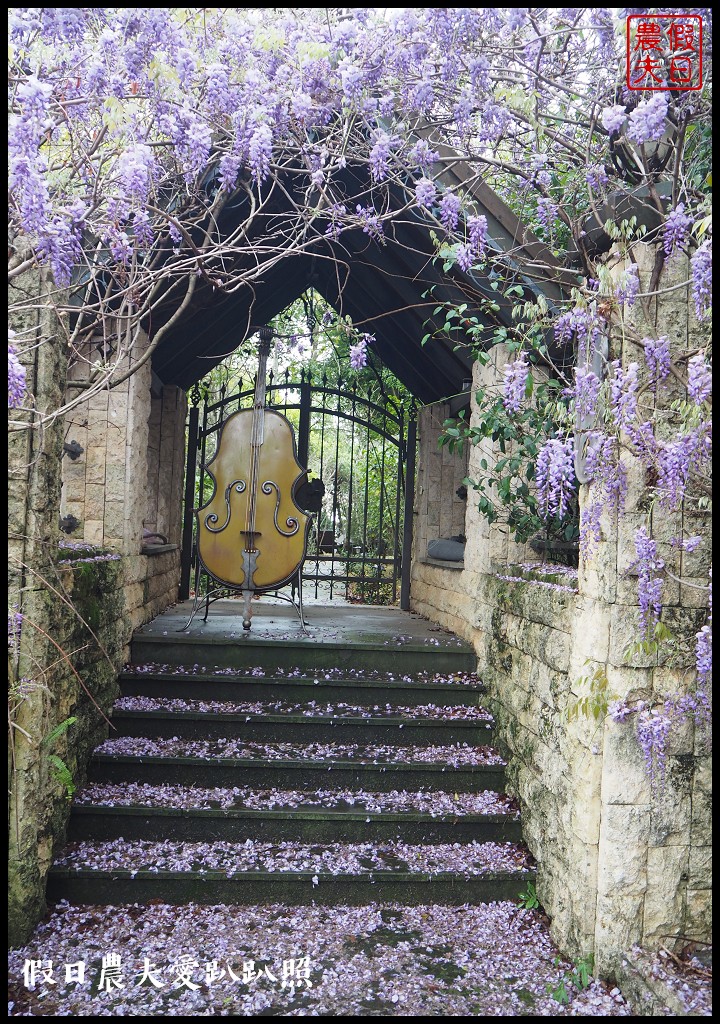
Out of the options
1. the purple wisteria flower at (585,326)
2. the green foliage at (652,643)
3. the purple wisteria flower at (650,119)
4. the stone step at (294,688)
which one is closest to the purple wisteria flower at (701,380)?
the purple wisteria flower at (585,326)

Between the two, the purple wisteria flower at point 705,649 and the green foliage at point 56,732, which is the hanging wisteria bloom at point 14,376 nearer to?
the green foliage at point 56,732

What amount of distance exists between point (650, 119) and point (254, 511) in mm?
2766

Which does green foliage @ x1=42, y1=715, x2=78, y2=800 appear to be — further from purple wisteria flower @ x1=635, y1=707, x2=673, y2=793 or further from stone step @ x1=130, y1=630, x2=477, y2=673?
purple wisteria flower @ x1=635, y1=707, x2=673, y2=793

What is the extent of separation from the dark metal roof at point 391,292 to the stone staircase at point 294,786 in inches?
73.5

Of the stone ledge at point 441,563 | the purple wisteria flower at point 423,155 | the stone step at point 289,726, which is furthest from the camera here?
the stone ledge at point 441,563

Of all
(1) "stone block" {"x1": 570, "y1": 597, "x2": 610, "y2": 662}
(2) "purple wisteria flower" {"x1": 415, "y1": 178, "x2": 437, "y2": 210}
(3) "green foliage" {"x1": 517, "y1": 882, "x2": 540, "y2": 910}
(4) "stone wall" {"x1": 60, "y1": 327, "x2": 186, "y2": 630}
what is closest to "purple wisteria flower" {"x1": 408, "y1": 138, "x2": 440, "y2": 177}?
(2) "purple wisteria flower" {"x1": 415, "y1": 178, "x2": 437, "y2": 210}

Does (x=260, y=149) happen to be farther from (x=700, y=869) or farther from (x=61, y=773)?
A: (x=700, y=869)

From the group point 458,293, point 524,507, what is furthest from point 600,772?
point 458,293

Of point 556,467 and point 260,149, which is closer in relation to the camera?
point 556,467

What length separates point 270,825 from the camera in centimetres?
334

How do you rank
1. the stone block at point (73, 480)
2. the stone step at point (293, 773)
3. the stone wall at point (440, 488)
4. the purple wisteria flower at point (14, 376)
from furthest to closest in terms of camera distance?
the stone wall at point (440, 488), the stone block at point (73, 480), the stone step at point (293, 773), the purple wisteria flower at point (14, 376)

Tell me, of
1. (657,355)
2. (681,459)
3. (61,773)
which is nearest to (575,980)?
(681,459)

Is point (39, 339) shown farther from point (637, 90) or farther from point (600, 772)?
point (600, 772)

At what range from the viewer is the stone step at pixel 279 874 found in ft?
9.98
